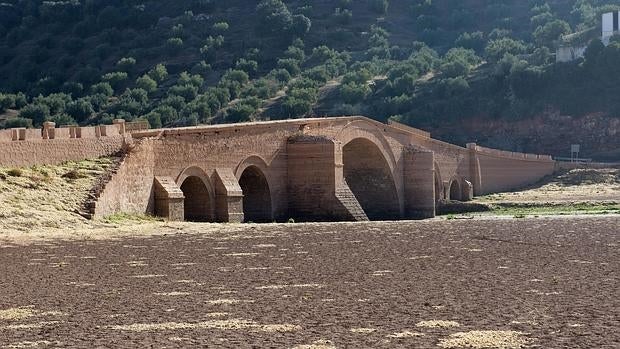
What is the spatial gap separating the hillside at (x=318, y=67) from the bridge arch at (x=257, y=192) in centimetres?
3097

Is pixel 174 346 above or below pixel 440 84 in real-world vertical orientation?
below

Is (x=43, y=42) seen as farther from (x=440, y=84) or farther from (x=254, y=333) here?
(x=254, y=333)

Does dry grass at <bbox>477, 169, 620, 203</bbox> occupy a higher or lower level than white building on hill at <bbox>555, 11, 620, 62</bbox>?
lower

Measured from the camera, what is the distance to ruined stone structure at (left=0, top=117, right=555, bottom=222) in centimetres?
3092

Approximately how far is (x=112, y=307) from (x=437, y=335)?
176 inches

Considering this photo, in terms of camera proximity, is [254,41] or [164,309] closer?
[164,309]

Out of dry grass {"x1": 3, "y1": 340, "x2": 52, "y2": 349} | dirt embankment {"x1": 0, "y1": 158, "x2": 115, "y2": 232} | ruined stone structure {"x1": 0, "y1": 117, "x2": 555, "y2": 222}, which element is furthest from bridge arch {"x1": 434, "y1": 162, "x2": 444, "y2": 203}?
dry grass {"x1": 3, "y1": 340, "x2": 52, "y2": 349}

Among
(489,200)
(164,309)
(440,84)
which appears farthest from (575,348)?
(440,84)

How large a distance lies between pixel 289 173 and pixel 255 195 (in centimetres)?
194

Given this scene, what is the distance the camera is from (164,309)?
1363cm

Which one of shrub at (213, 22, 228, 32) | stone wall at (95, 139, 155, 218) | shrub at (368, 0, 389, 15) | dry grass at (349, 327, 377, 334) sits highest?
shrub at (368, 0, 389, 15)

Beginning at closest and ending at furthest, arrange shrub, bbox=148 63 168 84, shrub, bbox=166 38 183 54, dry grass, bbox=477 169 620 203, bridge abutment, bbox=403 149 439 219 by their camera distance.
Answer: bridge abutment, bbox=403 149 439 219, dry grass, bbox=477 169 620 203, shrub, bbox=148 63 168 84, shrub, bbox=166 38 183 54

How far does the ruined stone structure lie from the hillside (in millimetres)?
Answer: 15116

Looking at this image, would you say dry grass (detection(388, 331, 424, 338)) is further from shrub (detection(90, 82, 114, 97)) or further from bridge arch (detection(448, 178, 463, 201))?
shrub (detection(90, 82, 114, 97))
